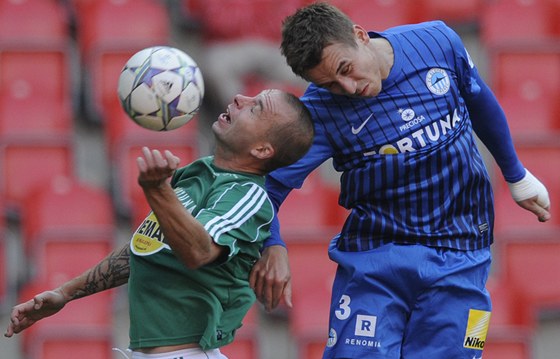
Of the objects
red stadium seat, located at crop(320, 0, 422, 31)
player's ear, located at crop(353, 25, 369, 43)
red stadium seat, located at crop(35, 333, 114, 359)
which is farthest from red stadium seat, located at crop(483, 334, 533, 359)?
player's ear, located at crop(353, 25, 369, 43)

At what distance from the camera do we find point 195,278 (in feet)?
12.8

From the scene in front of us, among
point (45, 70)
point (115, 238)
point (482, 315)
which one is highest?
point (45, 70)

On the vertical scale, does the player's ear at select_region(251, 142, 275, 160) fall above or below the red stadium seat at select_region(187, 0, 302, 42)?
below

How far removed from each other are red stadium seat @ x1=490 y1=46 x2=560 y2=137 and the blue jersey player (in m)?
3.85

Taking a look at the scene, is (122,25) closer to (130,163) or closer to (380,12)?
(130,163)

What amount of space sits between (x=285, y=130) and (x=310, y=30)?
34 cm

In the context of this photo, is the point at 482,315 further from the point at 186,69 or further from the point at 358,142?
the point at 186,69

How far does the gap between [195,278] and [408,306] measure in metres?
0.82

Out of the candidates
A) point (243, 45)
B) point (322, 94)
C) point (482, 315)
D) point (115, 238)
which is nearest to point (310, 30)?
point (322, 94)

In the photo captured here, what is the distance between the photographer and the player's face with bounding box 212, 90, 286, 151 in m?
3.96

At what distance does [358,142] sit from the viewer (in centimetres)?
423

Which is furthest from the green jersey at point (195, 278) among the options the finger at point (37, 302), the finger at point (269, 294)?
the finger at point (37, 302)

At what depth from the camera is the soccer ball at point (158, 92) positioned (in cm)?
398

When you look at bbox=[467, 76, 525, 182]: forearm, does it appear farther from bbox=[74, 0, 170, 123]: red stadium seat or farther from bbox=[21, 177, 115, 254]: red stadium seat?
bbox=[74, 0, 170, 123]: red stadium seat
